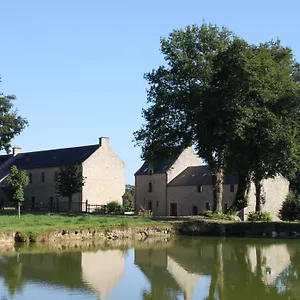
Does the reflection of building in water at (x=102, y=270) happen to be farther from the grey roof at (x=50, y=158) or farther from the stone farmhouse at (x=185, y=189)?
the grey roof at (x=50, y=158)

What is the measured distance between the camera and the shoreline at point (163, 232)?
81.7 ft

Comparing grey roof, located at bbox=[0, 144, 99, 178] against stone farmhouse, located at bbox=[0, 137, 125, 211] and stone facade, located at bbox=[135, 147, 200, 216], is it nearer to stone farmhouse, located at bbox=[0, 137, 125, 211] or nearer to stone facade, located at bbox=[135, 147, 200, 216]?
stone farmhouse, located at bbox=[0, 137, 125, 211]

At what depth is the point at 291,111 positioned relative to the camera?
1328 inches

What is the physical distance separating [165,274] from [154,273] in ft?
1.15

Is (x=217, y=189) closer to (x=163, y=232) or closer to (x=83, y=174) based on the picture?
(x=163, y=232)

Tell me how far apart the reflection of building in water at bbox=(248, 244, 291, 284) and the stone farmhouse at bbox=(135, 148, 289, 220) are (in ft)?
81.3

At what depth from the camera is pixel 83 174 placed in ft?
185

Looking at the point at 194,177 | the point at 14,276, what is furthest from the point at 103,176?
the point at 14,276

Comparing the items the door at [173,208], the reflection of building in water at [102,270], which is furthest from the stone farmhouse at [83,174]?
the reflection of building in water at [102,270]

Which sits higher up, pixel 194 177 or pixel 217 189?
pixel 194 177

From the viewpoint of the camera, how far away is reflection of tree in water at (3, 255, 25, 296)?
13509mm

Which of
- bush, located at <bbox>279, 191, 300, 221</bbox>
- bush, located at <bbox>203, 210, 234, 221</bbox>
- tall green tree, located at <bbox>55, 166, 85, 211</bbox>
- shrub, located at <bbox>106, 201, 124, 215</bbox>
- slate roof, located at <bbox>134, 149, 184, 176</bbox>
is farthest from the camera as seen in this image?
slate roof, located at <bbox>134, 149, 184, 176</bbox>

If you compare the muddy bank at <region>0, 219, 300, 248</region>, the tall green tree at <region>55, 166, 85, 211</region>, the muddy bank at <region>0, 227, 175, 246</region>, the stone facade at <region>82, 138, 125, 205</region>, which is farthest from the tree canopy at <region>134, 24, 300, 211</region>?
the stone facade at <region>82, 138, 125, 205</region>

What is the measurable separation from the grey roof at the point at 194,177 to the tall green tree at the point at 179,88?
11.9 m
